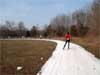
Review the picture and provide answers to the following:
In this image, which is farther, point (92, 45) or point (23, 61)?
point (92, 45)

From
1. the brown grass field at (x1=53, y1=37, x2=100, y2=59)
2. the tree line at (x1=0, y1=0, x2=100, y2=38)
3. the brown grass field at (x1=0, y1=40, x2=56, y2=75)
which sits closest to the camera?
the brown grass field at (x1=0, y1=40, x2=56, y2=75)

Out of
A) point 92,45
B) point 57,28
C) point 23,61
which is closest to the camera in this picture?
point 23,61

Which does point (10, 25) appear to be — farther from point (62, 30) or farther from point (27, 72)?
point (27, 72)

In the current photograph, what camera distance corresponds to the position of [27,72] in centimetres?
1289

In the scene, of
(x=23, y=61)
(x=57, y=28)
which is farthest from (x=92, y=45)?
(x=57, y=28)

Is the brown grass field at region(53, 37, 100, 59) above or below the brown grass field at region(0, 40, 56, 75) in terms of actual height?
below

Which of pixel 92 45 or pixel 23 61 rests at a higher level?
pixel 23 61

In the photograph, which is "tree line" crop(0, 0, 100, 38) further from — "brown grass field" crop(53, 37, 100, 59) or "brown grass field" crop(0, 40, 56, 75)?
"brown grass field" crop(0, 40, 56, 75)

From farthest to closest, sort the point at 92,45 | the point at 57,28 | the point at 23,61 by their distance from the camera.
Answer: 1. the point at 57,28
2. the point at 92,45
3. the point at 23,61

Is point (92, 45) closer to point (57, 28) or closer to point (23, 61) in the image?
point (23, 61)

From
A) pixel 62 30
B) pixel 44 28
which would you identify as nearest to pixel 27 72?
pixel 62 30

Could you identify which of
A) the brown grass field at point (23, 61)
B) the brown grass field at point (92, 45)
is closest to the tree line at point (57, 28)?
the brown grass field at point (92, 45)

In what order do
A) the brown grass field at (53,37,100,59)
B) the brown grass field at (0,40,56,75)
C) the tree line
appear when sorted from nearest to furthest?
the brown grass field at (0,40,56,75)
the brown grass field at (53,37,100,59)
the tree line

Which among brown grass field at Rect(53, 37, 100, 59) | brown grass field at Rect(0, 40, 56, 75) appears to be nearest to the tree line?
brown grass field at Rect(53, 37, 100, 59)
